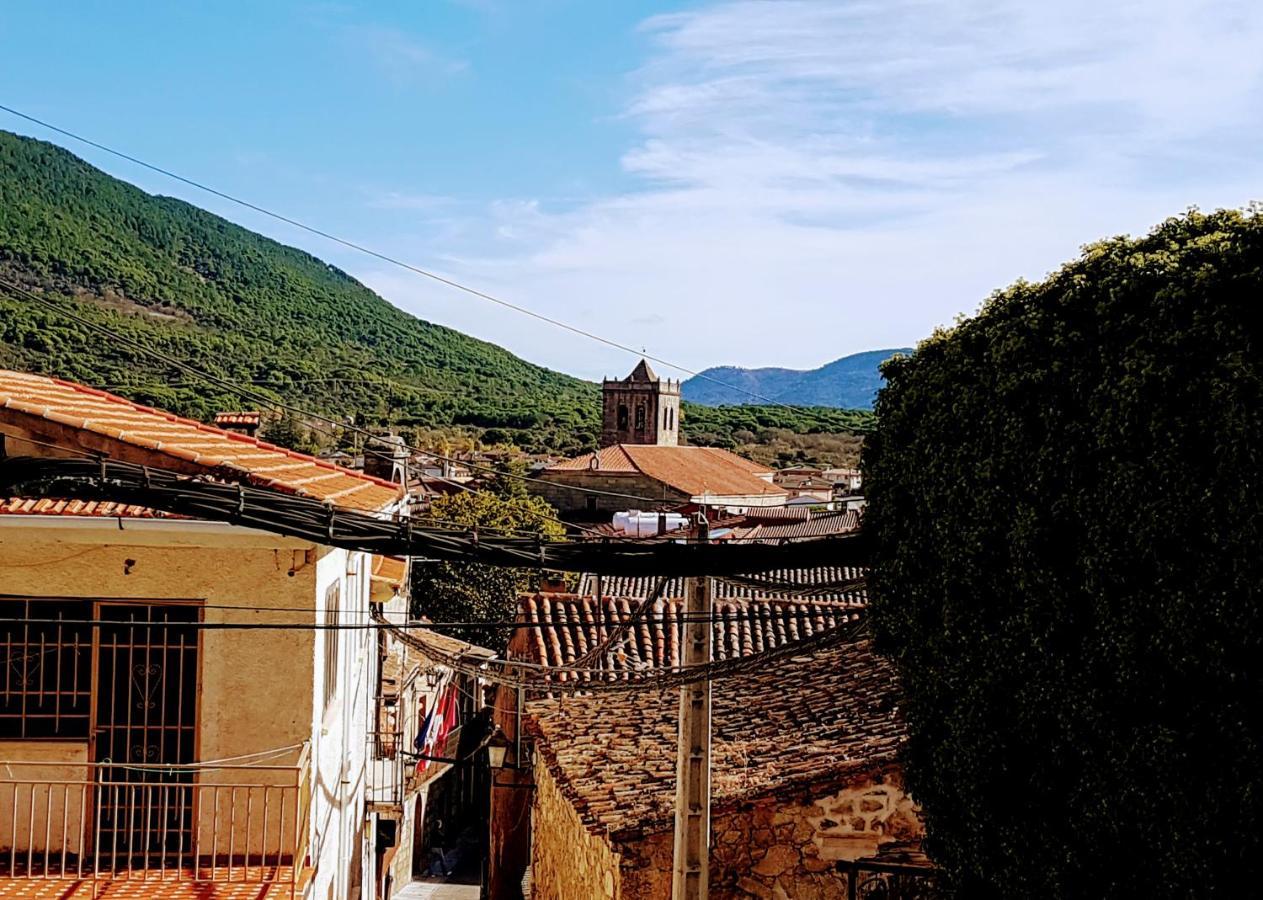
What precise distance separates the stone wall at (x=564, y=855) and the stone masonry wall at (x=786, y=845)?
0.57 feet

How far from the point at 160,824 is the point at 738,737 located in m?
4.35

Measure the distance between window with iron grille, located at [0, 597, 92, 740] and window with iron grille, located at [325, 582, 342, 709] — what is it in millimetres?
1828

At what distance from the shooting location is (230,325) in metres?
89.3

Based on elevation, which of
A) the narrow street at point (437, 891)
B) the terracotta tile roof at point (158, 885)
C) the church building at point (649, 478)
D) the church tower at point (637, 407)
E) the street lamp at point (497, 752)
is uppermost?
the church tower at point (637, 407)

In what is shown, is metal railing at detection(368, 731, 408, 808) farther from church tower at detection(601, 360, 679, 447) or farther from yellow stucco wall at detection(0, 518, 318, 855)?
church tower at detection(601, 360, 679, 447)

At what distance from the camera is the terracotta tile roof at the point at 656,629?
43.9 ft

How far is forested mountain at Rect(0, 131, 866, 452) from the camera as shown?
6040 centimetres

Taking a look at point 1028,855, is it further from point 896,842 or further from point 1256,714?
point 896,842

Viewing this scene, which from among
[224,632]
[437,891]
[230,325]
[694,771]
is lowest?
[437,891]

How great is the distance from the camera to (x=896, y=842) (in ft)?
28.0

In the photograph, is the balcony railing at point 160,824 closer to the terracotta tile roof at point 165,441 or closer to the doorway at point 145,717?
the doorway at point 145,717

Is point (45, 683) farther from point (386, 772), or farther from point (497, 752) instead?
point (386, 772)

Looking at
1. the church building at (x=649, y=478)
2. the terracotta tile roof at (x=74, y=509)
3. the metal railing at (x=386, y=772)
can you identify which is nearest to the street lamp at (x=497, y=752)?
the metal railing at (x=386, y=772)

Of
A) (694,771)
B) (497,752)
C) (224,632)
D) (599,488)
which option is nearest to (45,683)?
(224,632)
